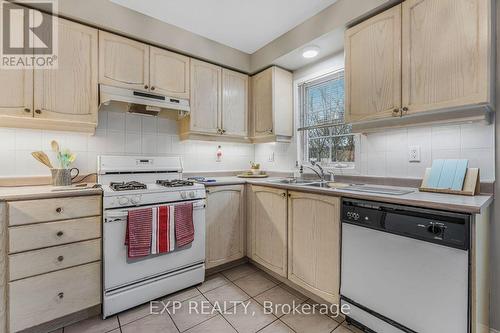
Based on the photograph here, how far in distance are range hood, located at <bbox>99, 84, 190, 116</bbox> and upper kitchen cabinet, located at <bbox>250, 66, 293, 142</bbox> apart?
882 millimetres

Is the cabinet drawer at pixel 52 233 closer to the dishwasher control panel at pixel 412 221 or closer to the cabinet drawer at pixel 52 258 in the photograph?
the cabinet drawer at pixel 52 258

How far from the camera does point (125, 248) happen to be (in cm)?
173

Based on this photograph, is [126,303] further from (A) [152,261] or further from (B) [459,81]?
(B) [459,81]

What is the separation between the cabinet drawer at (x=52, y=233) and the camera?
4.66ft

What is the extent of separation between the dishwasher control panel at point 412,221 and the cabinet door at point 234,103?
162 cm

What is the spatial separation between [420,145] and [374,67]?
68 cm

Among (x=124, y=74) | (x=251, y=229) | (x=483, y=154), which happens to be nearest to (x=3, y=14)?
(x=124, y=74)

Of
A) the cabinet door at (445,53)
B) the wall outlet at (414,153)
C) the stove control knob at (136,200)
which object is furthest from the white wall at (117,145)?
the cabinet door at (445,53)

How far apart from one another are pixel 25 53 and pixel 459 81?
2.87 metres

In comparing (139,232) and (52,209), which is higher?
(52,209)

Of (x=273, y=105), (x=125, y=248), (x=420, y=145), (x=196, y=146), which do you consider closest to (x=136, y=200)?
(x=125, y=248)

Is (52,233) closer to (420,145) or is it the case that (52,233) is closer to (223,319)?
(223,319)

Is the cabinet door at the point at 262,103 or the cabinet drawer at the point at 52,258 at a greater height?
the cabinet door at the point at 262,103

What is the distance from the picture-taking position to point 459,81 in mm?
1360
